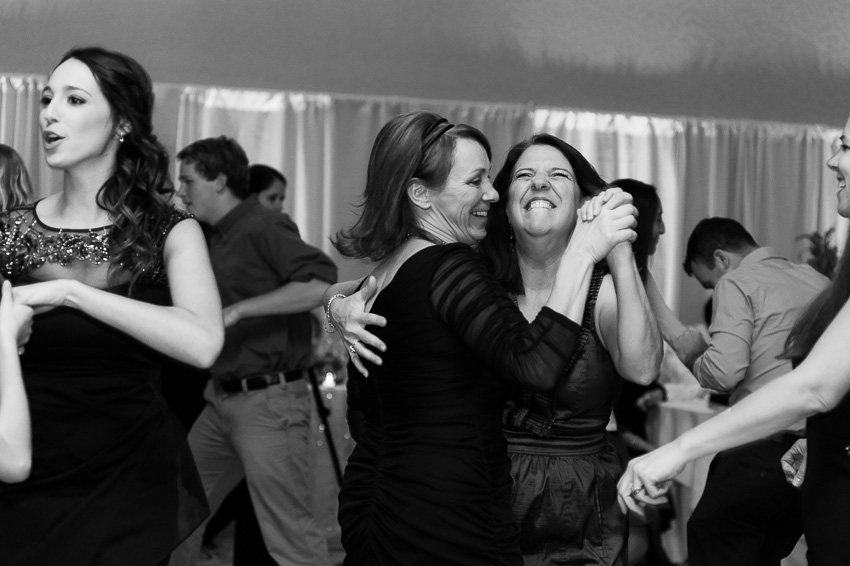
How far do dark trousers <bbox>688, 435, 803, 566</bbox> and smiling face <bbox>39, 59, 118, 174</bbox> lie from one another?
2229mm

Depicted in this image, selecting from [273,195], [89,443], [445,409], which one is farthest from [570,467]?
[273,195]

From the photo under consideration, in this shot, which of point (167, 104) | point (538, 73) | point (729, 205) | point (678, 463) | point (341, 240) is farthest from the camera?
point (729, 205)

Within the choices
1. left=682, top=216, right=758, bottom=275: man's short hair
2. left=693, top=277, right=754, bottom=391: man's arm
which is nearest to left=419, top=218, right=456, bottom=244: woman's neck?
left=693, top=277, right=754, bottom=391: man's arm

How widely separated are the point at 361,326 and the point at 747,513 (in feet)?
6.06

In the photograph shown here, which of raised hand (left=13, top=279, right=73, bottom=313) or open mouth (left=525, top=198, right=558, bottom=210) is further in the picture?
open mouth (left=525, top=198, right=558, bottom=210)

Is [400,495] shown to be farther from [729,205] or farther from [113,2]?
[729,205]

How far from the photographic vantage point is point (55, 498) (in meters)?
1.97

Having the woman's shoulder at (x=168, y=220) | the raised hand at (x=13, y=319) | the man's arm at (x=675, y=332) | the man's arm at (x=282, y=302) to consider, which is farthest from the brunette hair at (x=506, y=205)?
the man's arm at (x=282, y=302)

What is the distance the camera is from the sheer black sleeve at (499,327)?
1.79 meters

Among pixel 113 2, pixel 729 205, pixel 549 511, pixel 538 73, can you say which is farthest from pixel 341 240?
pixel 729 205

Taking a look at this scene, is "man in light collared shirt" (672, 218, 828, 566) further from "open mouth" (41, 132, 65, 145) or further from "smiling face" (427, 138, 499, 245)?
"open mouth" (41, 132, 65, 145)

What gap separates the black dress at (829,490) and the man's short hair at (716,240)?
2.19m

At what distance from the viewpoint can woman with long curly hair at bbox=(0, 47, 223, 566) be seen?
1952 millimetres

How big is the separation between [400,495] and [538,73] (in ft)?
15.0
